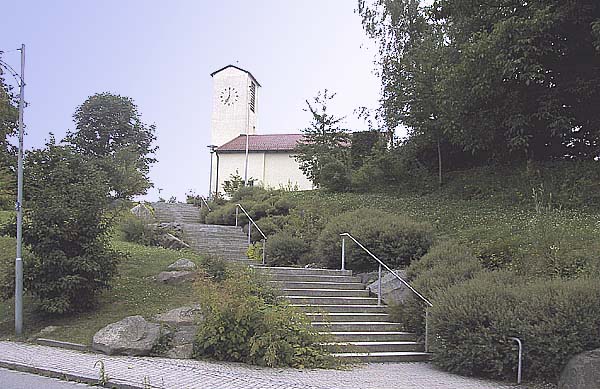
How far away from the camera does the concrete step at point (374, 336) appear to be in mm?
10797

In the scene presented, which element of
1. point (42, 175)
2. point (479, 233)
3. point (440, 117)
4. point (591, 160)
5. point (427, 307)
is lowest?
point (427, 307)

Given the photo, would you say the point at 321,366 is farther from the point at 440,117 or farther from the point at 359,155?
the point at 359,155

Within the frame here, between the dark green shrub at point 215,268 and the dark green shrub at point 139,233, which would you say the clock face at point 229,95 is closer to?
the dark green shrub at point 139,233

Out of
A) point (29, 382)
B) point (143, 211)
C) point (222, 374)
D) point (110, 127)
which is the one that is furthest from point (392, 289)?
point (110, 127)

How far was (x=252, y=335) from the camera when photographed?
373 inches

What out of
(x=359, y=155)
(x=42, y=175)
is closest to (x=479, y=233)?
(x=42, y=175)

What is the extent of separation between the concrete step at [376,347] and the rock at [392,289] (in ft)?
3.51

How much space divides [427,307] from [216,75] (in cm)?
3558

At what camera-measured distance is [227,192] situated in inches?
1077

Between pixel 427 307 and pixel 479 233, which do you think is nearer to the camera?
pixel 427 307

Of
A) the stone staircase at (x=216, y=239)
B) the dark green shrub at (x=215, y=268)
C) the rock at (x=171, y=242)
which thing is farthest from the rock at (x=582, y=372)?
the rock at (x=171, y=242)

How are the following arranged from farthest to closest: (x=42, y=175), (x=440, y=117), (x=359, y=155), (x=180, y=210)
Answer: (x=359, y=155) → (x=180, y=210) → (x=440, y=117) → (x=42, y=175)

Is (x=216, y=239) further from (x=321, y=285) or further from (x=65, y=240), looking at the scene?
(x=65, y=240)

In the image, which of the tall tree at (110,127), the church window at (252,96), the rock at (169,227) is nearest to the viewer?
the rock at (169,227)
